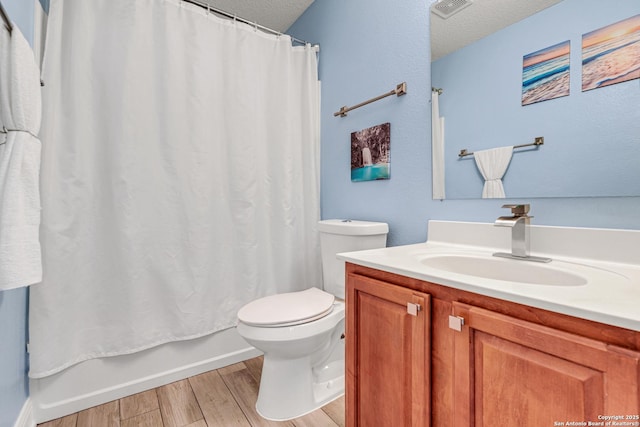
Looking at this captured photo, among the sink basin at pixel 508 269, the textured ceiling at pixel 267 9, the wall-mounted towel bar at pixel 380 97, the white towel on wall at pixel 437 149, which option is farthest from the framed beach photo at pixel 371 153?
the textured ceiling at pixel 267 9

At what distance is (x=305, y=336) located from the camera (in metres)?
1.24

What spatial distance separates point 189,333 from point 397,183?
1.43 metres

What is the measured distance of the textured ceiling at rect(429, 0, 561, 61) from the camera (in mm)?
1059

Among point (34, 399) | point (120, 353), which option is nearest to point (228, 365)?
point (120, 353)

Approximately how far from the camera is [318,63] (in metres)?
2.14

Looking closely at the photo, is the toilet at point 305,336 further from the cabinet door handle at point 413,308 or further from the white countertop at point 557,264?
the cabinet door handle at point 413,308

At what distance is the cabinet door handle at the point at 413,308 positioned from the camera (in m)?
0.79

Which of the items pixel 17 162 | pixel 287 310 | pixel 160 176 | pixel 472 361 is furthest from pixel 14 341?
pixel 472 361

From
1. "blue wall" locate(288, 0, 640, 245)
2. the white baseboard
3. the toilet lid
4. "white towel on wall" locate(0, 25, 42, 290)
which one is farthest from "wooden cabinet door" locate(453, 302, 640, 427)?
the white baseboard

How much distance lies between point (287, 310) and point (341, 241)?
0.46 m

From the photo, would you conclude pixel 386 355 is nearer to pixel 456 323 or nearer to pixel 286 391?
pixel 456 323

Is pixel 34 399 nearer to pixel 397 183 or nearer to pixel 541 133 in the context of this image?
pixel 397 183

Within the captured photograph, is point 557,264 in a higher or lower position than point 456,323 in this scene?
higher

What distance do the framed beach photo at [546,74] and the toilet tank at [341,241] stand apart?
2.65ft
